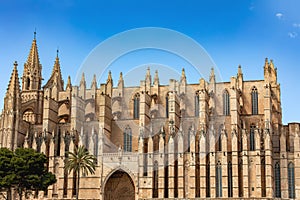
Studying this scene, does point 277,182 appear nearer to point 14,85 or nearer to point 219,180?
point 219,180

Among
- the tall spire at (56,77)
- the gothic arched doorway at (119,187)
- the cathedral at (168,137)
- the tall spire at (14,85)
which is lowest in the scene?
the gothic arched doorway at (119,187)

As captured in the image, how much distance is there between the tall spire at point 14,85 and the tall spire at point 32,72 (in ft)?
37.8

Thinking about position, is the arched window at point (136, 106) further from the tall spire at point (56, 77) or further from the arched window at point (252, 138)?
the arched window at point (252, 138)

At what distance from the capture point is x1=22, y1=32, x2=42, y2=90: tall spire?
87.2 meters

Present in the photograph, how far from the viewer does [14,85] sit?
73938mm

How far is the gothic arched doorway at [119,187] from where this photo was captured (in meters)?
69.3

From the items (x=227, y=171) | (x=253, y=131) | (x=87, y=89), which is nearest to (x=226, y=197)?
(x=227, y=171)

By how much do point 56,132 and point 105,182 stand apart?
10.7 metres

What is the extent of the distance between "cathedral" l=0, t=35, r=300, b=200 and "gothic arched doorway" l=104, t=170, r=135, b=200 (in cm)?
12

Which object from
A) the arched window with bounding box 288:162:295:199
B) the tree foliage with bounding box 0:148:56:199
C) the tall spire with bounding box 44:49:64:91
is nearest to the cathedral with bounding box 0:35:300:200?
the arched window with bounding box 288:162:295:199

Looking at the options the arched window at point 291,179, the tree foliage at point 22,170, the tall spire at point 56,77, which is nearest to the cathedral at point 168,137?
the arched window at point 291,179

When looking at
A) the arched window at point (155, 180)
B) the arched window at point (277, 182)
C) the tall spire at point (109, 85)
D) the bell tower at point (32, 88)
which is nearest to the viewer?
the arched window at point (277, 182)

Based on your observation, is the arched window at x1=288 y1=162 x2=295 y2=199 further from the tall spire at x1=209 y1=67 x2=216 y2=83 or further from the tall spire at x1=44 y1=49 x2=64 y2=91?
the tall spire at x1=44 y1=49 x2=64 y2=91

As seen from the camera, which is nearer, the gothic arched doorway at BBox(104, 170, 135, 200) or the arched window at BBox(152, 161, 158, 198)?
the arched window at BBox(152, 161, 158, 198)
